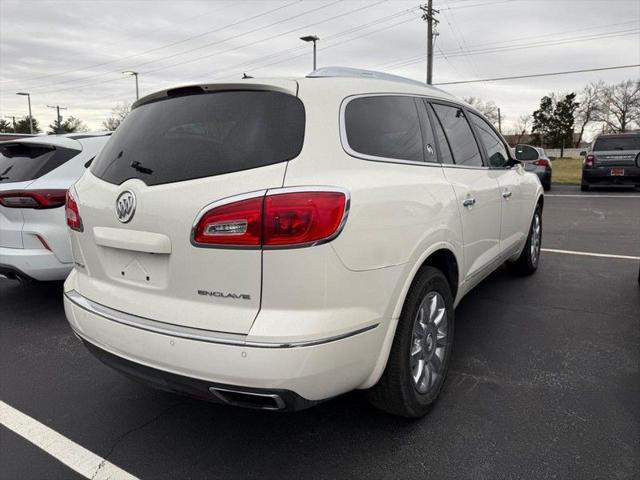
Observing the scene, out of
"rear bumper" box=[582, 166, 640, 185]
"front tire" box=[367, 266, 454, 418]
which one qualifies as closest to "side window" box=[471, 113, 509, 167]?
"front tire" box=[367, 266, 454, 418]

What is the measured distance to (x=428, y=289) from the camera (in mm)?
2598

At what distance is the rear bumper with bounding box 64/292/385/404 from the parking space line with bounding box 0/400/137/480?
45 cm

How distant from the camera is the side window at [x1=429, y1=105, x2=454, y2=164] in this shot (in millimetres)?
3066

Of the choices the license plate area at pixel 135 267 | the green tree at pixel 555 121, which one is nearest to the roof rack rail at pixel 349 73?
the license plate area at pixel 135 267

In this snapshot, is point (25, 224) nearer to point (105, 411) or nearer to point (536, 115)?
point (105, 411)

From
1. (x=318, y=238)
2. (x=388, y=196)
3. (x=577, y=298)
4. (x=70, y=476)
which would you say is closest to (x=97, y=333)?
(x=70, y=476)

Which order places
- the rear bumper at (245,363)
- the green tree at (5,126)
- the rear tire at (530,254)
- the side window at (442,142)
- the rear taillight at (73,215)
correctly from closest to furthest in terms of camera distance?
the rear bumper at (245,363)
the rear taillight at (73,215)
the side window at (442,142)
the rear tire at (530,254)
the green tree at (5,126)

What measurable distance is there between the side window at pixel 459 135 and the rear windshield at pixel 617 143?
13.8m

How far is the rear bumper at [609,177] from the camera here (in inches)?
575

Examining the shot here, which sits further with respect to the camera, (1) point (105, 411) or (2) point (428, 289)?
(1) point (105, 411)

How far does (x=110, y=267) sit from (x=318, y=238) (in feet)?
3.51

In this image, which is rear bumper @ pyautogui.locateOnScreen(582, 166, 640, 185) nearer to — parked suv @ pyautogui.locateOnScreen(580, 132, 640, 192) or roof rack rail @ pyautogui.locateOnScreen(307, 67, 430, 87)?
parked suv @ pyautogui.locateOnScreen(580, 132, 640, 192)

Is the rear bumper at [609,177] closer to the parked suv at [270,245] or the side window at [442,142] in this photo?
the side window at [442,142]

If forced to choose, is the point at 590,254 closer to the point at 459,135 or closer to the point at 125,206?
the point at 459,135
